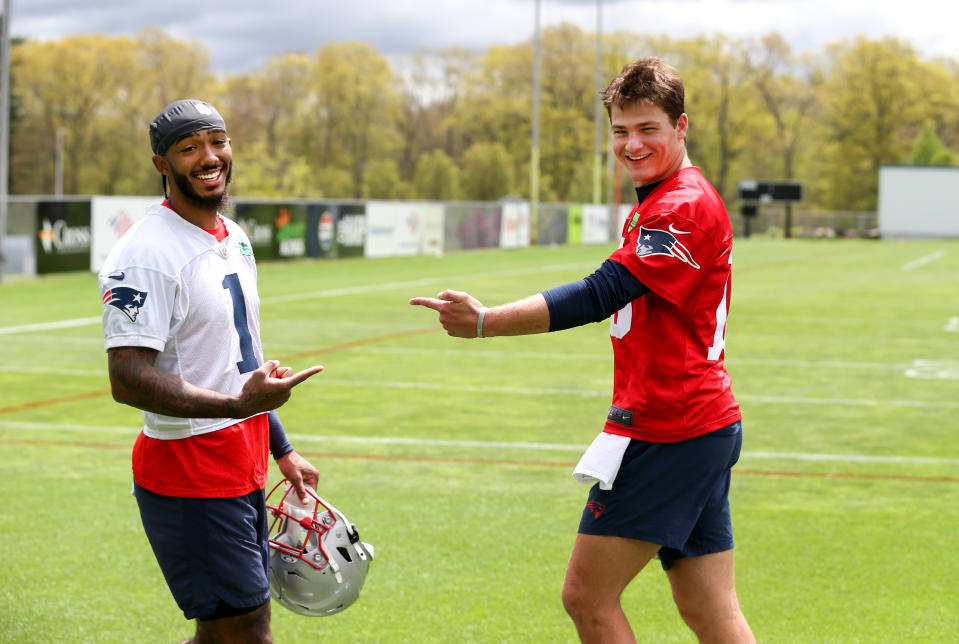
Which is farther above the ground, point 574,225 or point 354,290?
point 574,225

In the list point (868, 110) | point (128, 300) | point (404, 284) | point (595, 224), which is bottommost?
point (404, 284)

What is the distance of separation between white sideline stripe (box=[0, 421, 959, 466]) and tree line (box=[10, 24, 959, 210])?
85180 millimetres

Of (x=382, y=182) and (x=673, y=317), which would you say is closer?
(x=673, y=317)

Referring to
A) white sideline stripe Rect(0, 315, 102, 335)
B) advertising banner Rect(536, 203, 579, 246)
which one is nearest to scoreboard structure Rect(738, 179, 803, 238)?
advertising banner Rect(536, 203, 579, 246)

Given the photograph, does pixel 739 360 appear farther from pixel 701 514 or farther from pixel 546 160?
pixel 546 160

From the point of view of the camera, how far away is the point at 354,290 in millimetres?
24828

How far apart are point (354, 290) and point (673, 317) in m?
21.4

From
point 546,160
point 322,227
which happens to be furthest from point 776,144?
point 322,227

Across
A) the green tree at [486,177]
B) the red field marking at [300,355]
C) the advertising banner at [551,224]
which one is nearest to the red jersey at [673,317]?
the red field marking at [300,355]

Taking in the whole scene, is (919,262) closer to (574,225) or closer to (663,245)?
(574,225)

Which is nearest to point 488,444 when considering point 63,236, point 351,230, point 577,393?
point 577,393

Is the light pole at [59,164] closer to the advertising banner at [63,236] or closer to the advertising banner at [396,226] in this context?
the advertising banner at [396,226]

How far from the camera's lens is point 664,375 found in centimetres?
371

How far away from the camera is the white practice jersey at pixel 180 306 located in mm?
3502
